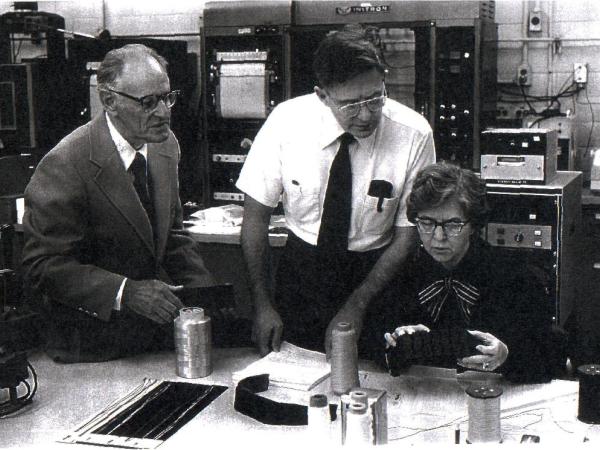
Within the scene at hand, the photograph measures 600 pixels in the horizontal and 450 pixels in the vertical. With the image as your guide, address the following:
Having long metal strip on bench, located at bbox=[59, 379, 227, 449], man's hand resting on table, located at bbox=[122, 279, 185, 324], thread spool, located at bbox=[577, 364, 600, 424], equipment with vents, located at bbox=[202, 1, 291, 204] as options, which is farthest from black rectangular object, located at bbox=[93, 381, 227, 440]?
equipment with vents, located at bbox=[202, 1, 291, 204]

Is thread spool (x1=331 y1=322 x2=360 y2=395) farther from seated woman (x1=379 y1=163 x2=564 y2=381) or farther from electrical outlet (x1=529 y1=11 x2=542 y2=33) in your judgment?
electrical outlet (x1=529 y1=11 x2=542 y2=33)

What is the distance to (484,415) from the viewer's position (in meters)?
1.38

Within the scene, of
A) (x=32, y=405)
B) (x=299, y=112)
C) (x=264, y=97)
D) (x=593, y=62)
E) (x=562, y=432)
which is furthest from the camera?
(x=593, y=62)

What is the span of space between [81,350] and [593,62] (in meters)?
3.34

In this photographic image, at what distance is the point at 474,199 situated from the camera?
196 cm

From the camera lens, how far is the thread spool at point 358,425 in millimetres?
1281

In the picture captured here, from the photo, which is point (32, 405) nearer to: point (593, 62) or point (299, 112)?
point (299, 112)

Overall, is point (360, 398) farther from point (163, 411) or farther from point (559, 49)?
point (559, 49)

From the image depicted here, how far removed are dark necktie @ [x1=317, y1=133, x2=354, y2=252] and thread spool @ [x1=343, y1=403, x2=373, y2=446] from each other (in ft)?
3.13

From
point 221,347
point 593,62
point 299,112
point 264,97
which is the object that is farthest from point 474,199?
point 593,62

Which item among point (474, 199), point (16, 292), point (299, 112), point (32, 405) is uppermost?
point (299, 112)

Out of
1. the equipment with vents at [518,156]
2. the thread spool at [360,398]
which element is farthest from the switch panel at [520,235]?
the thread spool at [360,398]

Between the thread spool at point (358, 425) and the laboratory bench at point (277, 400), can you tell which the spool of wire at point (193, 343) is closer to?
the laboratory bench at point (277, 400)

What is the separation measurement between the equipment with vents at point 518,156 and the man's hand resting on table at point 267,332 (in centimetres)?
191
